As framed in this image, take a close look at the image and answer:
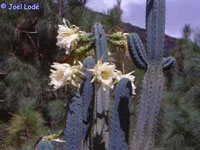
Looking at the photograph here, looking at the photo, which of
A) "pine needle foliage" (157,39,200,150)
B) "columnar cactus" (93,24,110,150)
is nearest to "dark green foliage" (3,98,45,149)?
"pine needle foliage" (157,39,200,150)

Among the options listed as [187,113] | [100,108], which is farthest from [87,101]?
[187,113]

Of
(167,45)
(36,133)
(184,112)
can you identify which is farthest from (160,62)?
(167,45)

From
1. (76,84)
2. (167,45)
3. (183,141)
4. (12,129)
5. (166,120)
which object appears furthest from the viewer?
(167,45)

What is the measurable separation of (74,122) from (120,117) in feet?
0.34

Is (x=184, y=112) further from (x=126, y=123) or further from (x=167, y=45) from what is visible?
(x=167, y=45)

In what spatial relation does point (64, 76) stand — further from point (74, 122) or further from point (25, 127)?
point (25, 127)

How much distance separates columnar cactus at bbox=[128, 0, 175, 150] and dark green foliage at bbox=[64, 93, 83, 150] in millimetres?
144

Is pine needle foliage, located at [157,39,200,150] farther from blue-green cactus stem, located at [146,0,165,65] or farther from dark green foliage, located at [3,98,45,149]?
blue-green cactus stem, located at [146,0,165,65]

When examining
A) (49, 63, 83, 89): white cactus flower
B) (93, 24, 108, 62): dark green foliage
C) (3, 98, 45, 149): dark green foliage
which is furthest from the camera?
(3, 98, 45, 149): dark green foliage

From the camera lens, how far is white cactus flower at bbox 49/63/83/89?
0.64 metres

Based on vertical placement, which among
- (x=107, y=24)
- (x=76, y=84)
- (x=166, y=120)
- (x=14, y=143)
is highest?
(x=107, y=24)

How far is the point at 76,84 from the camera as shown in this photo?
66 cm

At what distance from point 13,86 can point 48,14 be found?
60cm

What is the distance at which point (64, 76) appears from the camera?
2.09ft
